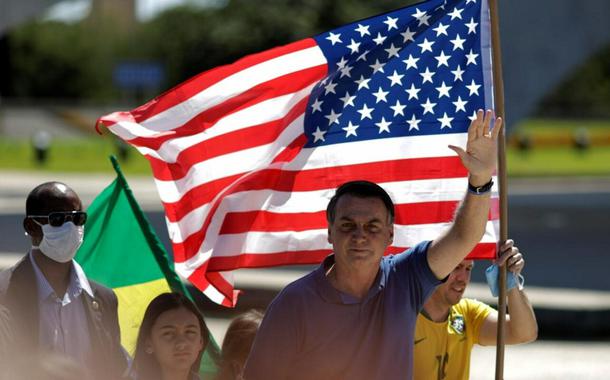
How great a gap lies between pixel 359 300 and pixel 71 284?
3.80 ft

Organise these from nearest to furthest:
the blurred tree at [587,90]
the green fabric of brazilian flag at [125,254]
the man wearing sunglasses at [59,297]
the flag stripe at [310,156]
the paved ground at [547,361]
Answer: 1. the man wearing sunglasses at [59,297]
2. the flag stripe at [310,156]
3. the green fabric of brazilian flag at [125,254]
4. the paved ground at [547,361]
5. the blurred tree at [587,90]

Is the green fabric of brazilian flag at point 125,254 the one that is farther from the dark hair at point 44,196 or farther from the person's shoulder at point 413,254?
the person's shoulder at point 413,254

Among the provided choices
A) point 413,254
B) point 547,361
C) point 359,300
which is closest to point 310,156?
point 413,254

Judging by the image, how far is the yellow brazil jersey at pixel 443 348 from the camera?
5023 millimetres

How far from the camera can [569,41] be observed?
85.4 ft

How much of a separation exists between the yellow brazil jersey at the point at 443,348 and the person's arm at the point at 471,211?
70cm

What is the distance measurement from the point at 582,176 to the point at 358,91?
34.2 metres

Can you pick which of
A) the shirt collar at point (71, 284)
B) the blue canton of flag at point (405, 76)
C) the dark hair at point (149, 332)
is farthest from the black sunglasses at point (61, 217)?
the blue canton of flag at point (405, 76)

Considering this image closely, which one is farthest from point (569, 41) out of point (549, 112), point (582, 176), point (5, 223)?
point (549, 112)

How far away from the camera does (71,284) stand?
4.90 m

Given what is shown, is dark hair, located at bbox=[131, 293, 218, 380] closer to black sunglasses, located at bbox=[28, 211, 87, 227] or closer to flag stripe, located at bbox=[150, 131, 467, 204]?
black sunglasses, located at bbox=[28, 211, 87, 227]

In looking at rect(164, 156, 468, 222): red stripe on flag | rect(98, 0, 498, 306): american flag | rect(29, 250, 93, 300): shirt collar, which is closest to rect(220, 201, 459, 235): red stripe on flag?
rect(98, 0, 498, 306): american flag

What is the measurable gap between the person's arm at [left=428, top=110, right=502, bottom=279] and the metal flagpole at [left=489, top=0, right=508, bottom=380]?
17.1 inches

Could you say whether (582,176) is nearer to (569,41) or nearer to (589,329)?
(569,41)
